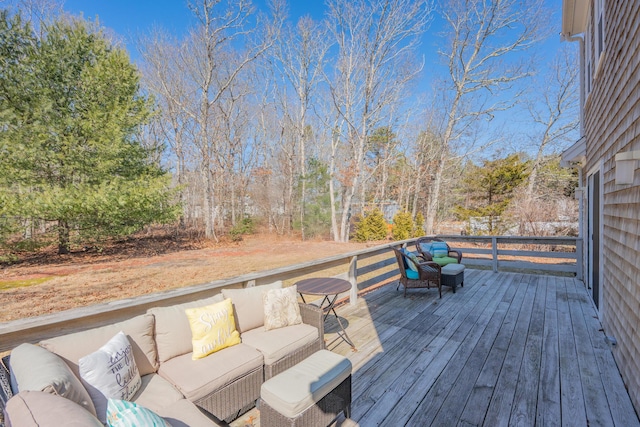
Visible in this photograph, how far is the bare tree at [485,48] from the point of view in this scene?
9.93m

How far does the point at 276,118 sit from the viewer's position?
1783cm

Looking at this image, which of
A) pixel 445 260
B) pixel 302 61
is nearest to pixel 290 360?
pixel 445 260

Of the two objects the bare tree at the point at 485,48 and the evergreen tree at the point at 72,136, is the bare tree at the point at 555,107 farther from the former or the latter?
the evergreen tree at the point at 72,136

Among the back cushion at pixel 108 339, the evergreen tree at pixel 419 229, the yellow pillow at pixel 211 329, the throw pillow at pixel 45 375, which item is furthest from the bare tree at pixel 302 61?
the throw pillow at pixel 45 375

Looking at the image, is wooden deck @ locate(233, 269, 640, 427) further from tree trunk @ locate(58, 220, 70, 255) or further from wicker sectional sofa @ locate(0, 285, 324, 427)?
tree trunk @ locate(58, 220, 70, 255)

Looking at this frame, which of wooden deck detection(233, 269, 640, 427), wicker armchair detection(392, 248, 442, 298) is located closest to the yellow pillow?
wooden deck detection(233, 269, 640, 427)

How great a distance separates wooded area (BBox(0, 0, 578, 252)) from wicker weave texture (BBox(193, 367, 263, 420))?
8.38m

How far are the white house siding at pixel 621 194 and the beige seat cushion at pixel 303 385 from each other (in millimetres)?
2149

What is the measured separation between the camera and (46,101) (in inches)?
305

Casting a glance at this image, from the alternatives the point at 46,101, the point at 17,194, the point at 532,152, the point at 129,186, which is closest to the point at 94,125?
the point at 46,101

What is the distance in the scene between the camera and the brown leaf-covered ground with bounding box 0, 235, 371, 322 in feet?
17.5

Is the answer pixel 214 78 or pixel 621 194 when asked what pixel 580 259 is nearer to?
pixel 621 194

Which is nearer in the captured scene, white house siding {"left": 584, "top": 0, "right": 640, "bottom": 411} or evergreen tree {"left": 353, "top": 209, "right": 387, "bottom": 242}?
white house siding {"left": 584, "top": 0, "right": 640, "bottom": 411}

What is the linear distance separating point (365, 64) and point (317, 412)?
13.7 meters
